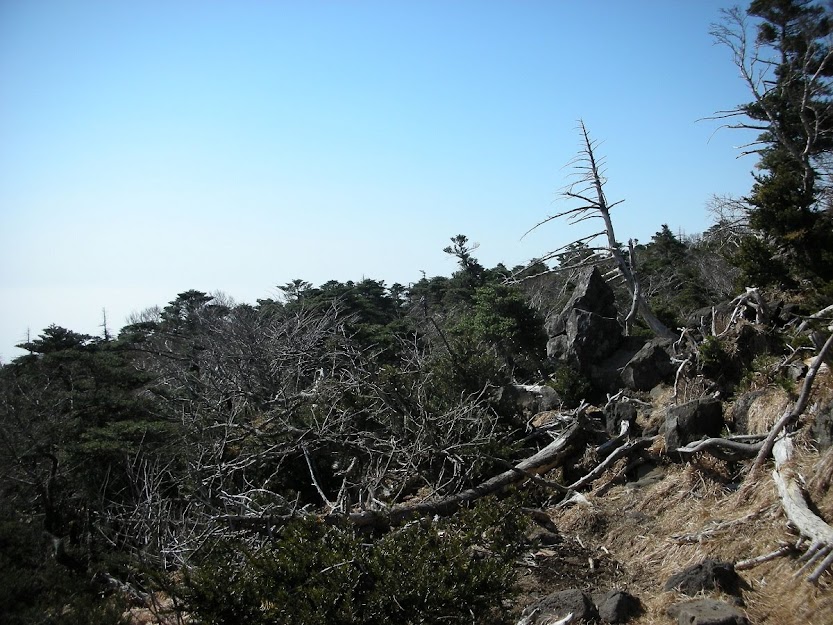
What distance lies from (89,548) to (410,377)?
5.35 meters

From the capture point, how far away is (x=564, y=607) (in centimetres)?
472

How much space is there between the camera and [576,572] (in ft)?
18.6

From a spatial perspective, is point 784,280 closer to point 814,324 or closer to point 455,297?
point 814,324

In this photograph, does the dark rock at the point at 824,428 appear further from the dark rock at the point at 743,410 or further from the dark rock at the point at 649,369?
the dark rock at the point at 649,369

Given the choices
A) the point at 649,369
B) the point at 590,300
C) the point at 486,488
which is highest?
the point at 590,300

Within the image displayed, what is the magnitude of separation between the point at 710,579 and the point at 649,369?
5.76 metres

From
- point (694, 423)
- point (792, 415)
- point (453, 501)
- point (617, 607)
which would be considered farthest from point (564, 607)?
point (694, 423)

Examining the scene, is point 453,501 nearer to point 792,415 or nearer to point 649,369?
point 792,415

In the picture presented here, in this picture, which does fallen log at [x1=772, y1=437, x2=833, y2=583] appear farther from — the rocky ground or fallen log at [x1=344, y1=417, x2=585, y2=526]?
fallen log at [x1=344, y1=417, x2=585, y2=526]

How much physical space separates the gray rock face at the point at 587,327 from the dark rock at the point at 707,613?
6.74 metres

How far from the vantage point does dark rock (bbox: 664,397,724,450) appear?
23.0 ft

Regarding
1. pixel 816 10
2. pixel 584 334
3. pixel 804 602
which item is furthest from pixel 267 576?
pixel 816 10

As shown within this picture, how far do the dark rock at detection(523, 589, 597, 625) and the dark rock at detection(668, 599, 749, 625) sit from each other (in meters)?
0.59

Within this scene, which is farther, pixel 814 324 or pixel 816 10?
pixel 816 10
